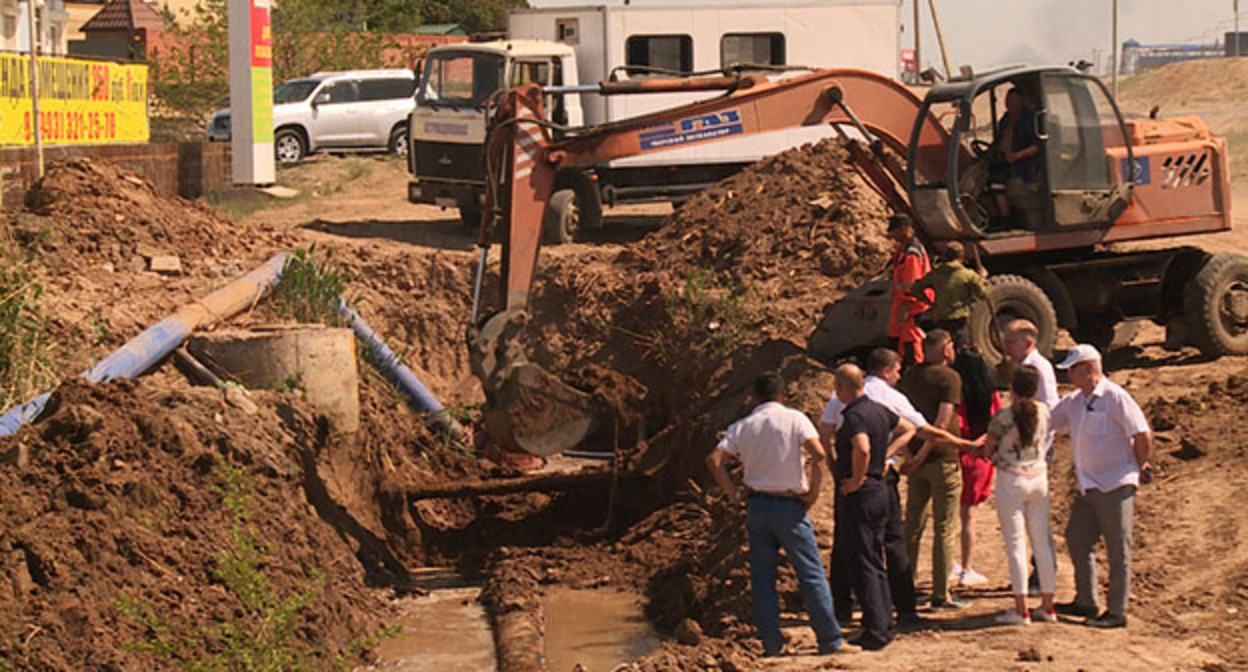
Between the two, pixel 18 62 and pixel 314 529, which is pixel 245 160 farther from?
pixel 314 529

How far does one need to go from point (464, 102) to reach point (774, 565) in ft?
49.2

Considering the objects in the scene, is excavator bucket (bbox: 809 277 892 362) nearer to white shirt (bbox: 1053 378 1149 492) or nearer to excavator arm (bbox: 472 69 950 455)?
excavator arm (bbox: 472 69 950 455)

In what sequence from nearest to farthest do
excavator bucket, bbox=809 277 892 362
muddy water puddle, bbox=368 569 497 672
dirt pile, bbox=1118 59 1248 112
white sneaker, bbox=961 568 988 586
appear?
white sneaker, bbox=961 568 988 586
muddy water puddle, bbox=368 569 497 672
excavator bucket, bbox=809 277 892 362
dirt pile, bbox=1118 59 1248 112

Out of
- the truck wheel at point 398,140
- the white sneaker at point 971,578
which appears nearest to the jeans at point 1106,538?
the white sneaker at point 971,578

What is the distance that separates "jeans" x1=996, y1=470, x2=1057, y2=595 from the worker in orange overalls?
3.51 meters

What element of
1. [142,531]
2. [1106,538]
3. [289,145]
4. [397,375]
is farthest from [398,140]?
[1106,538]

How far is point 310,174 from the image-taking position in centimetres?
3158

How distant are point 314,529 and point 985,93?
716 cm

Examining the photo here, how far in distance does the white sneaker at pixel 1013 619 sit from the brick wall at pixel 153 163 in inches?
497

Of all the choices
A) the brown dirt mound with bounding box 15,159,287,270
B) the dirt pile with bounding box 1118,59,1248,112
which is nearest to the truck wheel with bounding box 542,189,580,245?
the brown dirt mound with bounding box 15,159,287,270

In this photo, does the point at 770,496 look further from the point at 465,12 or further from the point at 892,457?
the point at 465,12

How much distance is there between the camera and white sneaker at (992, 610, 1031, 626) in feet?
34.5

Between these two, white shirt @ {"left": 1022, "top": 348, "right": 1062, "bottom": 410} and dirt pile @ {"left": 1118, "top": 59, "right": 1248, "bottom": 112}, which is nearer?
white shirt @ {"left": 1022, "top": 348, "right": 1062, "bottom": 410}

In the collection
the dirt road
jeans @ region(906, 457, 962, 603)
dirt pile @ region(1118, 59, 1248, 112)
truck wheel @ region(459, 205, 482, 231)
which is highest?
dirt pile @ region(1118, 59, 1248, 112)
